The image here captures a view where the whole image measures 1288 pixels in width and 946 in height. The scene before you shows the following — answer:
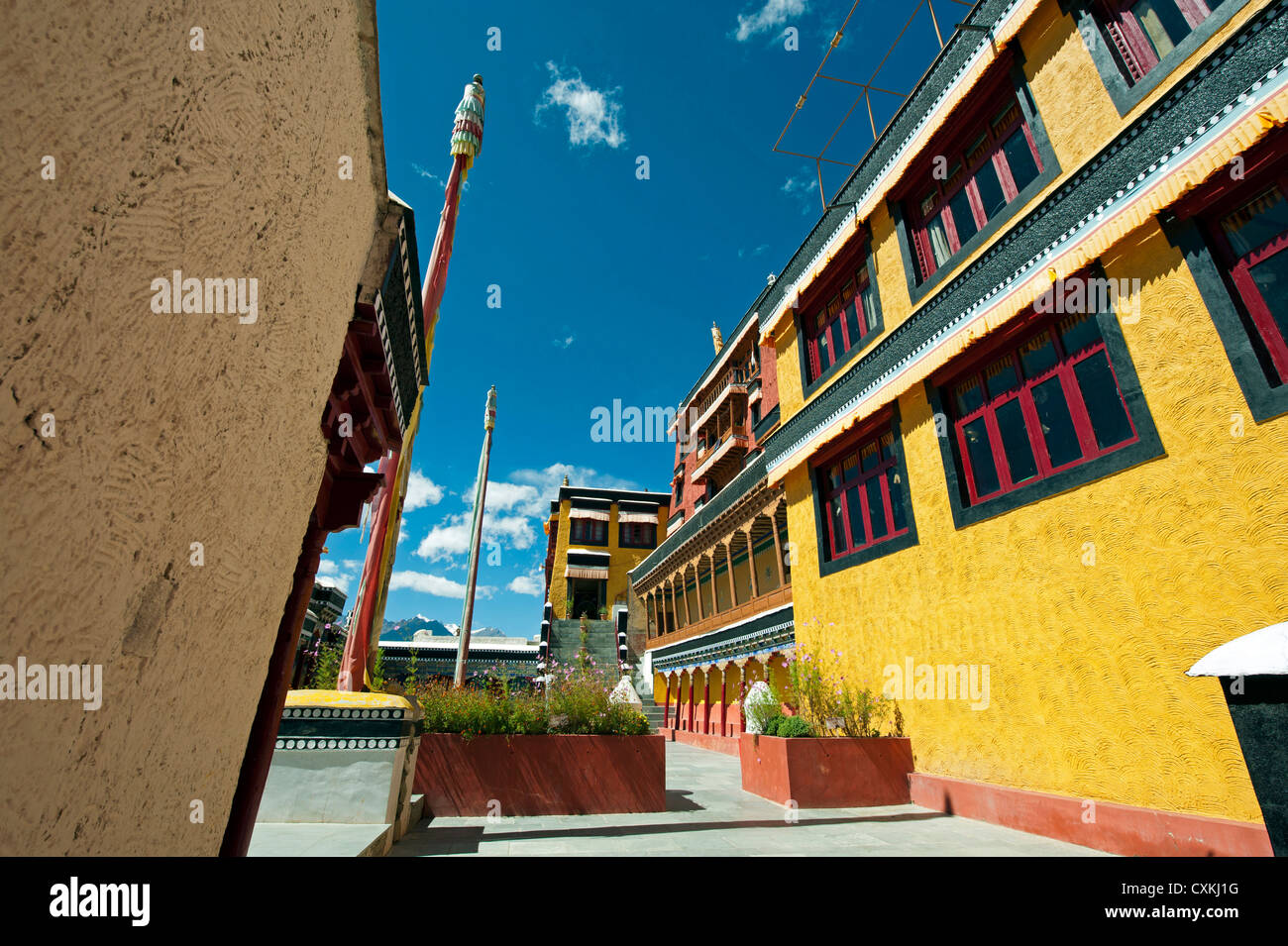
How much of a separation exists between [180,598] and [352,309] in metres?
1.95

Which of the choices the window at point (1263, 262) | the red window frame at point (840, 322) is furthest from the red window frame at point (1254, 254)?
the red window frame at point (840, 322)

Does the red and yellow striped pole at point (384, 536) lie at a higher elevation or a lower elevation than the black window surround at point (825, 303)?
lower

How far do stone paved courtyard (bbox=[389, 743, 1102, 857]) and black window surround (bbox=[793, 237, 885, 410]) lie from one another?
6.99 meters

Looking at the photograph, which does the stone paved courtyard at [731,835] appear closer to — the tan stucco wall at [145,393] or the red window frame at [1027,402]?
the red window frame at [1027,402]

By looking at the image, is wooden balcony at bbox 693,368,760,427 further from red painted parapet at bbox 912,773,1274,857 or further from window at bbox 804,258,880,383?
red painted parapet at bbox 912,773,1274,857

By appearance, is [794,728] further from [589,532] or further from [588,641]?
[589,532]

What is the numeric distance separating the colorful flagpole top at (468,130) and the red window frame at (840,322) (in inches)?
260

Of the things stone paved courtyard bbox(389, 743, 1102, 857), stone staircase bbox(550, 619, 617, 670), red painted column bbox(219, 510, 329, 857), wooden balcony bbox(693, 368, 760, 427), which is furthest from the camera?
stone staircase bbox(550, 619, 617, 670)

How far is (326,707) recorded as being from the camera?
502 centimetres

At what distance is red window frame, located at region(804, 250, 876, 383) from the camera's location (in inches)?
406

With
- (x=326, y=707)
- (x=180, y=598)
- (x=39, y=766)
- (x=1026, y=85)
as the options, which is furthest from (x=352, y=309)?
(x=1026, y=85)

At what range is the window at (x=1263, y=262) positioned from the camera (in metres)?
4.71

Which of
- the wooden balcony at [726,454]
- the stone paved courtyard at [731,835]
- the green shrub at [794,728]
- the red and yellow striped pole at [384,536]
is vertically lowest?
the stone paved courtyard at [731,835]

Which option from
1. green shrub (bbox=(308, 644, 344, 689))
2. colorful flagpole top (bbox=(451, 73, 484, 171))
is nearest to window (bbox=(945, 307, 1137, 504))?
colorful flagpole top (bbox=(451, 73, 484, 171))
